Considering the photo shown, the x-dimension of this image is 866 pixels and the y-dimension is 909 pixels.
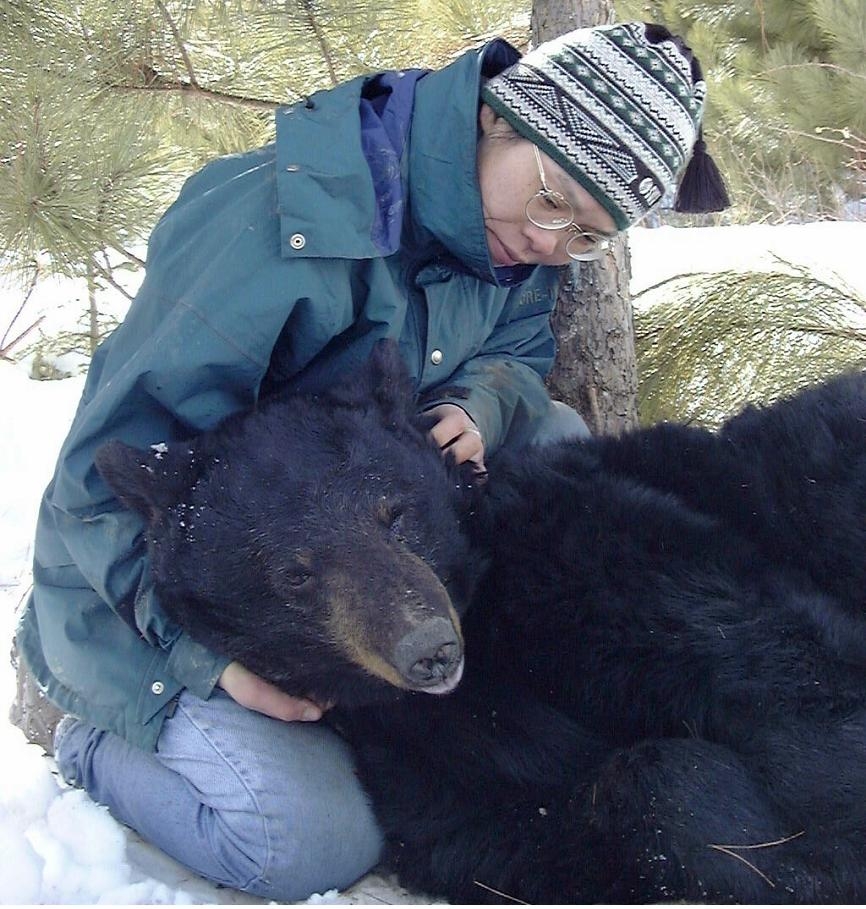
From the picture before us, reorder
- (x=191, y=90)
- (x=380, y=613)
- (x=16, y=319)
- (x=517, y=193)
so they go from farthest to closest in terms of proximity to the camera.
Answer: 1. (x=16, y=319)
2. (x=191, y=90)
3. (x=517, y=193)
4. (x=380, y=613)

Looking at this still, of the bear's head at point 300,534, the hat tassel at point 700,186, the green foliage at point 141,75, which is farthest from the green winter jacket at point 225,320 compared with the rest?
the green foliage at point 141,75

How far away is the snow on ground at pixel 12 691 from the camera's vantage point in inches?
90.8

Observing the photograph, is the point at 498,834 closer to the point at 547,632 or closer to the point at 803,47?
the point at 547,632

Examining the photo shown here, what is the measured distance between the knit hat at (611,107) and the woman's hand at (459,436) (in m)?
0.65

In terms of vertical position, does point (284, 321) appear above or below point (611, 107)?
below

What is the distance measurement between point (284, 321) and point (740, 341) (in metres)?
2.30

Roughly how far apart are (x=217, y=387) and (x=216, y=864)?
43.3 inches

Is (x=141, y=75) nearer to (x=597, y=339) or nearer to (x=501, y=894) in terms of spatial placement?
(x=597, y=339)

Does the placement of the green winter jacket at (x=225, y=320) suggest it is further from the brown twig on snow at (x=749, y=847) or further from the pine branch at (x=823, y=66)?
the pine branch at (x=823, y=66)

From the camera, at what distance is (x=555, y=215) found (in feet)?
8.95

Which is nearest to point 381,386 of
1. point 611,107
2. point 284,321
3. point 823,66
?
point 284,321

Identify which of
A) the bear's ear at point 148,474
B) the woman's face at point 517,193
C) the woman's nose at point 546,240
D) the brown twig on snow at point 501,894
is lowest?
the brown twig on snow at point 501,894

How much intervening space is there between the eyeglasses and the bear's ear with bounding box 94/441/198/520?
1.05 m

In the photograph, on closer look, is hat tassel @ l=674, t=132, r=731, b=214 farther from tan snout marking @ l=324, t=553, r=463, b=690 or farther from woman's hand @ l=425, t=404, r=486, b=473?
tan snout marking @ l=324, t=553, r=463, b=690
